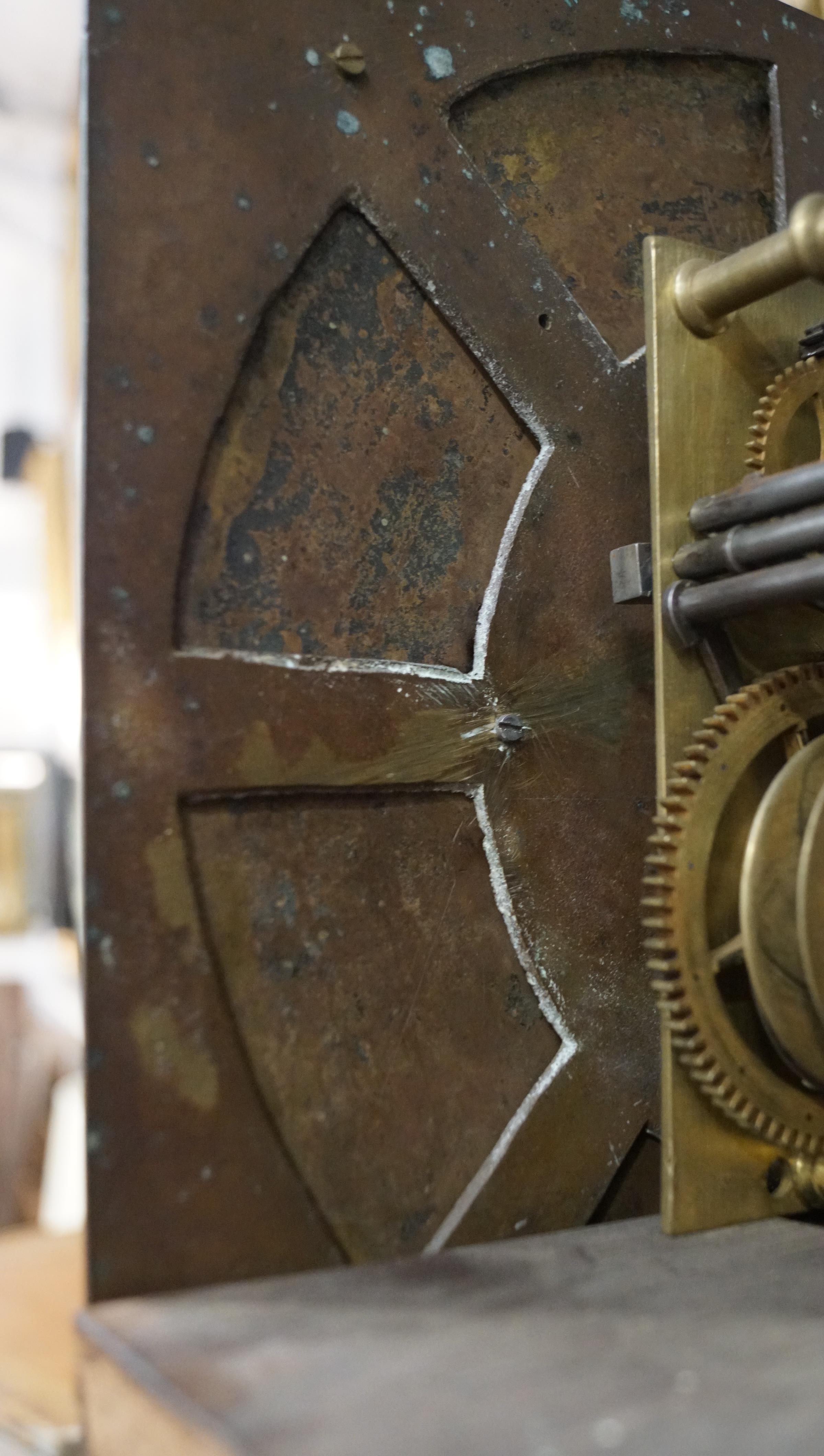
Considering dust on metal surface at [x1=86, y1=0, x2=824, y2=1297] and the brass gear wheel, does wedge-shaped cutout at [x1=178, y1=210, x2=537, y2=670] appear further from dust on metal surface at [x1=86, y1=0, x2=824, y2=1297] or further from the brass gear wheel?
the brass gear wheel

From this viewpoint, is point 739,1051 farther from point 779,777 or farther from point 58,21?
point 58,21

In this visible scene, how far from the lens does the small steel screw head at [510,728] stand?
91 cm

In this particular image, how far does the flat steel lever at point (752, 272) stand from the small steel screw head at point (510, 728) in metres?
0.32

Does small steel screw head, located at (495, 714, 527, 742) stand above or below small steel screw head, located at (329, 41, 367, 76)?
below

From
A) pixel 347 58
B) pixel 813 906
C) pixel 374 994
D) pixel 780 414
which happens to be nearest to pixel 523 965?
pixel 374 994

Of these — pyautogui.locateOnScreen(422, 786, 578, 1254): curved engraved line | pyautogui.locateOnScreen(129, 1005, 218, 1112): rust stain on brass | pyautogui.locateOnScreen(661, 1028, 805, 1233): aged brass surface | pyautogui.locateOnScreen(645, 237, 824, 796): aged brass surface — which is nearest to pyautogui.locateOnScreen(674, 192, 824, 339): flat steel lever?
pyautogui.locateOnScreen(645, 237, 824, 796): aged brass surface

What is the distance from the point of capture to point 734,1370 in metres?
0.61

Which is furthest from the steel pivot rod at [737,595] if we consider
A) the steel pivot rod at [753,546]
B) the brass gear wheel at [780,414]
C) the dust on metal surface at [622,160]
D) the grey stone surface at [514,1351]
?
the grey stone surface at [514,1351]

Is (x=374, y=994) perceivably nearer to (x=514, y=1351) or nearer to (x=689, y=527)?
(x=514, y=1351)

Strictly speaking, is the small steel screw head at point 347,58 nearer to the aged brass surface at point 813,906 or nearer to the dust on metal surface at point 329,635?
the dust on metal surface at point 329,635

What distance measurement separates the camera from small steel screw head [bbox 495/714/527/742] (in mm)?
910

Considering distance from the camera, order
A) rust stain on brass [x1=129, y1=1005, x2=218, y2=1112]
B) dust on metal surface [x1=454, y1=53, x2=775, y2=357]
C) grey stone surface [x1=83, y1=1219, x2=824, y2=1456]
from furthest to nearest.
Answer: dust on metal surface [x1=454, y1=53, x2=775, y2=357] → rust stain on brass [x1=129, y1=1005, x2=218, y2=1112] → grey stone surface [x1=83, y1=1219, x2=824, y2=1456]

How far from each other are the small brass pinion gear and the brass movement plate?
0.02 m

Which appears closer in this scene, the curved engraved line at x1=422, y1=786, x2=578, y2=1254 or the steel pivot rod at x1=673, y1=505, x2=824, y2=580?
the steel pivot rod at x1=673, y1=505, x2=824, y2=580
